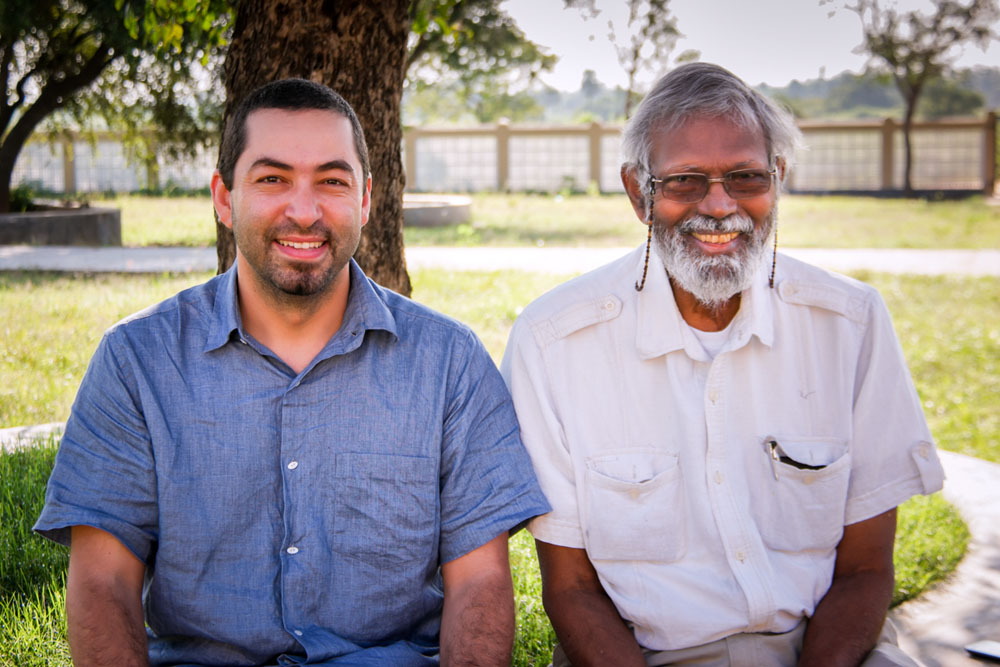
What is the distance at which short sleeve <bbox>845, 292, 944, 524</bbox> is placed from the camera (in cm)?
A: 250

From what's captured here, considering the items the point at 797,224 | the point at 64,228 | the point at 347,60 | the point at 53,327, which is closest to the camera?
the point at 347,60

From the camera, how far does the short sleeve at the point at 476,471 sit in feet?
7.64

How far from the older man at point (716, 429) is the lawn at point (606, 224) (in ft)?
38.4

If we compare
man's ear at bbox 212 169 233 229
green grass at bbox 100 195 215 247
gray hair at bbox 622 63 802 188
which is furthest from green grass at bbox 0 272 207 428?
gray hair at bbox 622 63 802 188

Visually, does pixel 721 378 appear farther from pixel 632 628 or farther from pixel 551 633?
pixel 551 633

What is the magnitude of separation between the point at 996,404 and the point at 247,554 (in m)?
5.92

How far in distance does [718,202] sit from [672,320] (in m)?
0.31

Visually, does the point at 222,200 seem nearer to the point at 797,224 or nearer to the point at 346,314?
the point at 346,314

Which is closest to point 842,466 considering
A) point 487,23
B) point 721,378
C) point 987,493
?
point 721,378

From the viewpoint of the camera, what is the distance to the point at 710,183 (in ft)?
8.18

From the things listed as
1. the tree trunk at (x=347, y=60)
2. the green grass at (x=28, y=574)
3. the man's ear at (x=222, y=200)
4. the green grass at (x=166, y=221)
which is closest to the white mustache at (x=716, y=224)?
the man's ear at (x=222, y=200)

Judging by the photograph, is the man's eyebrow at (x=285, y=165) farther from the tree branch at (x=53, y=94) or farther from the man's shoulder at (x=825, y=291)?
the tree branch at (x=53, y=94)

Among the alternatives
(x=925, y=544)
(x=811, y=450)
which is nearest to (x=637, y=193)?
(x=811, y=450)

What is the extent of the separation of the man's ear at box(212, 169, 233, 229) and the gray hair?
104 cm
